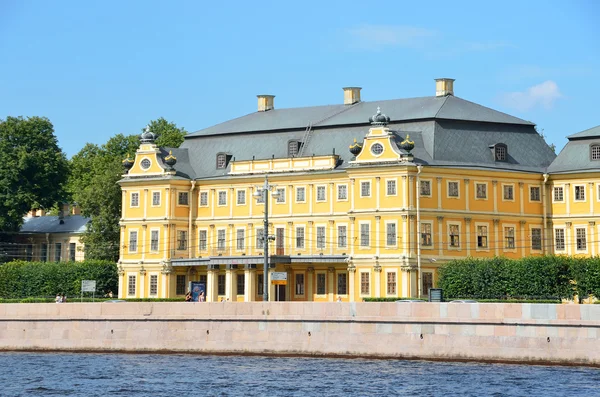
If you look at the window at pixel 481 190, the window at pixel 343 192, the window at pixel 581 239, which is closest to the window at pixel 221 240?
the window at pixel 343 192

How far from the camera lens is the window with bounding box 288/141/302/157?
319ft

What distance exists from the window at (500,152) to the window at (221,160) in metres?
19.9

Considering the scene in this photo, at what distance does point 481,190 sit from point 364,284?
33.2 ft

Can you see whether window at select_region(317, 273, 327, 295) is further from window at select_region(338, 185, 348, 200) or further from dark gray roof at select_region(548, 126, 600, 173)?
dark gray roof at select_region(548, 126, 600, 173)

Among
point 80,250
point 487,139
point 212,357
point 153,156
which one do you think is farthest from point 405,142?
point 80,250

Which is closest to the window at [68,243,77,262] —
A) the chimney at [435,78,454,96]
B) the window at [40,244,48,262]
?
the window at [40,244,48,262]

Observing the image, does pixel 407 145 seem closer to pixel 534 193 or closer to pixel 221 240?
pixel 534 193

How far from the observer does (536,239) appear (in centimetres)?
9375

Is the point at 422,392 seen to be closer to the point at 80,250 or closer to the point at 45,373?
the point at 45,373

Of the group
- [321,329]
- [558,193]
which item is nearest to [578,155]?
[558,193]

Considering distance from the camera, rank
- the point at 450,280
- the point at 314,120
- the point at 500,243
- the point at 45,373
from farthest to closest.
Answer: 1. the point at 314,120
2. the point at 500,243
3. the point at 450,280
4. the point at 45,373

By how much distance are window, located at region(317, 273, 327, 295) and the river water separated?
29.1 metres

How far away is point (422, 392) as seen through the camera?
51.9m

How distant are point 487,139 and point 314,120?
12805mm
